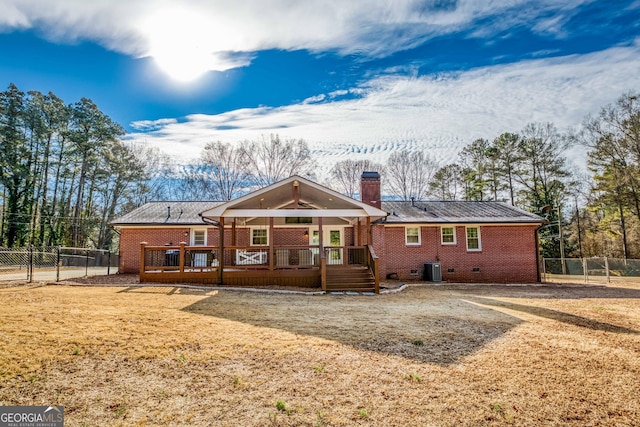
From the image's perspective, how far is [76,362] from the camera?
4.50 m

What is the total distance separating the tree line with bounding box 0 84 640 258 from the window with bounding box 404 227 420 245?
16759 mm

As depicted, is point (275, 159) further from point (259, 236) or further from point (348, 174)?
point (259, 236)

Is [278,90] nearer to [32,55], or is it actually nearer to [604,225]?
[32,55]

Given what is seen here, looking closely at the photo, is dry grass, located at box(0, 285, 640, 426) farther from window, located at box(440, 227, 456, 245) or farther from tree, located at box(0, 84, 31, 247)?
tree, located at box(0, 84, 31, 247)

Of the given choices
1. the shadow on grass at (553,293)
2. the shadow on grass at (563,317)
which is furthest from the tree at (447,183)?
the shadow on grass at (563,317)

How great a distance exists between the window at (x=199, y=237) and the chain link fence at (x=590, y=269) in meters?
19.5

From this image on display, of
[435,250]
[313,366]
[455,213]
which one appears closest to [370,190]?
[435,250]

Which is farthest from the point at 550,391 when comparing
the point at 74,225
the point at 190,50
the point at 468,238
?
the point at 74,225

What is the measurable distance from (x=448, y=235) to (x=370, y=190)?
4.74 metres

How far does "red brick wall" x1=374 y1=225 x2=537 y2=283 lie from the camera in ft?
58.3

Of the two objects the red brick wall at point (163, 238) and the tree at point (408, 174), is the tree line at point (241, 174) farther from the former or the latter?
the red brick wall at point (163, 238)

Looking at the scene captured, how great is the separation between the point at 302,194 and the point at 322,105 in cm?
528

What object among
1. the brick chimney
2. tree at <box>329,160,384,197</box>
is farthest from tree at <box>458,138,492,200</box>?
the brick chimney

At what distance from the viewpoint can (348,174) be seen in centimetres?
3475
